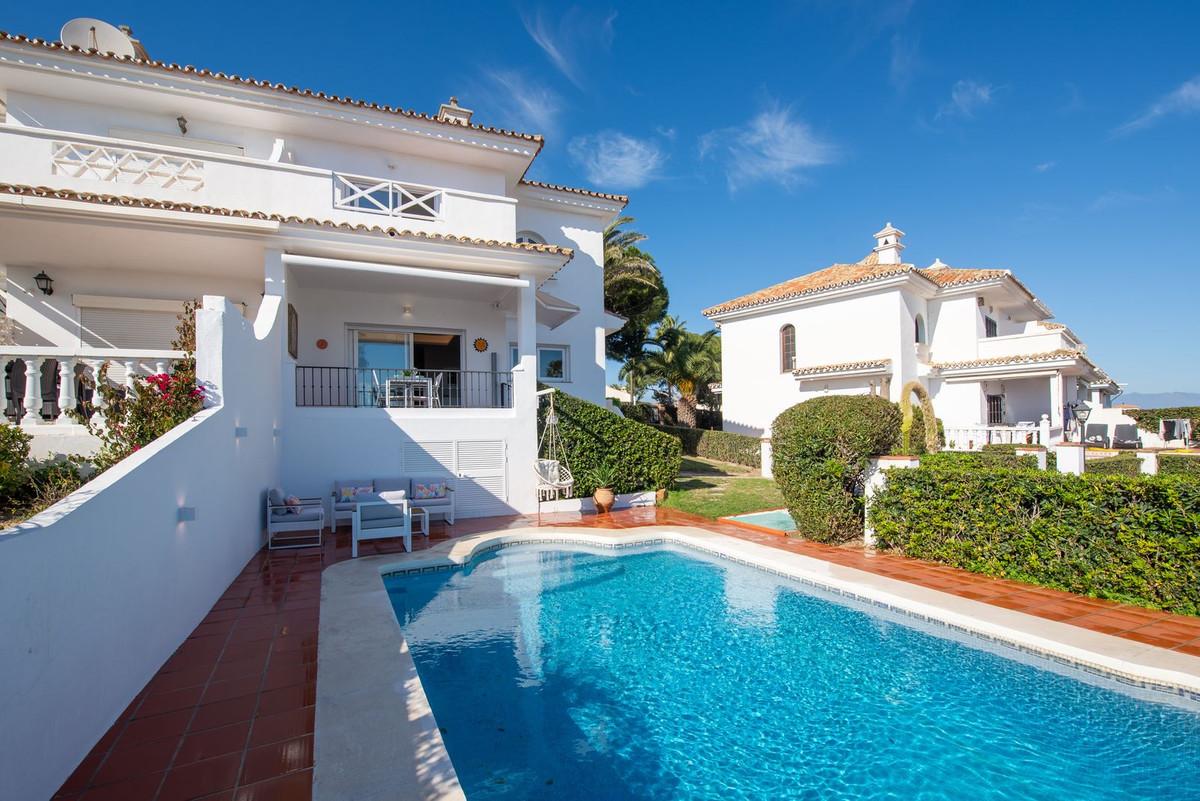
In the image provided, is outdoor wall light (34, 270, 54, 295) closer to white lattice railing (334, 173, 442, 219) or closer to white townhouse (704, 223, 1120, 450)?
white lattice railing (334, 173, 442, 219)

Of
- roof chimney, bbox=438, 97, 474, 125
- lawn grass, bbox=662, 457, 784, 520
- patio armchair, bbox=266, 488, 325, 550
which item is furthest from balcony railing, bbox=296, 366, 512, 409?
roof chimney, bbox=438, 97, 474, 125

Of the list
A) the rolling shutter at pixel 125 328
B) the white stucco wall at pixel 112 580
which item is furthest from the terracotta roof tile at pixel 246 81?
the white stucco wall at pixel 112 580

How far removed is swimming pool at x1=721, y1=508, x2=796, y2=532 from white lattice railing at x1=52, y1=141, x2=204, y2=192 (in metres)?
13.7

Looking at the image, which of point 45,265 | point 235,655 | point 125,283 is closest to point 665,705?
point 235,655

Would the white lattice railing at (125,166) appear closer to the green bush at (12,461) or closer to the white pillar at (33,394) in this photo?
the white pillar at (33,394)

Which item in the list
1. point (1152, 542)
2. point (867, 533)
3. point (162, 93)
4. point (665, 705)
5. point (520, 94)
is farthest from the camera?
point (520, 94)

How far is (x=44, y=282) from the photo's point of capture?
37.3 feet

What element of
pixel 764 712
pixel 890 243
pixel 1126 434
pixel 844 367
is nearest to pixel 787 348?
pixel 844 367

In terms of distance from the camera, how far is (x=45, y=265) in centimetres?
1154

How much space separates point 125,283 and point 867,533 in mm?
16417

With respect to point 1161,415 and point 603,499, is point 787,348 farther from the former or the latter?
point 1161,415

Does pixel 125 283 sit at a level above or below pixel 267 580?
above

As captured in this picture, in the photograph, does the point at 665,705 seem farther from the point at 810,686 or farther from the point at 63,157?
the point at 63,157

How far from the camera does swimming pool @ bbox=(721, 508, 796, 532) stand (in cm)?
1164
